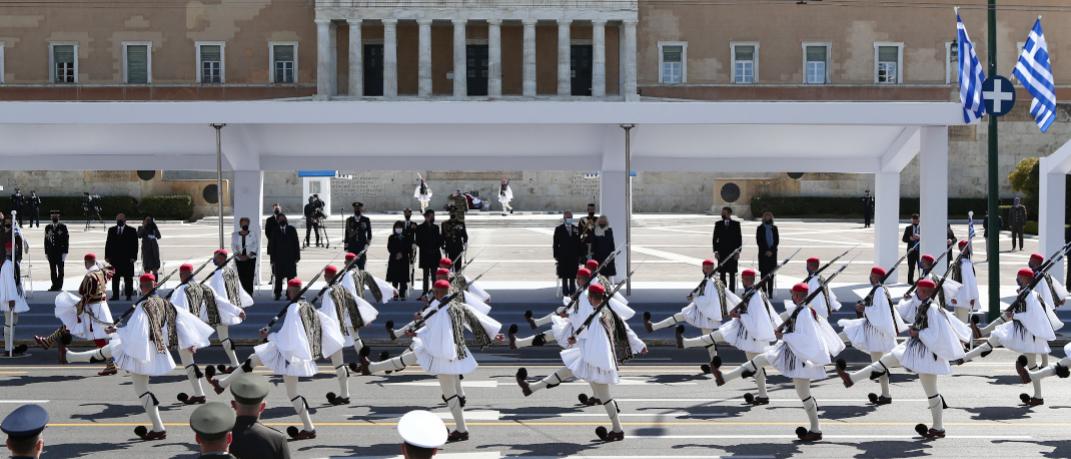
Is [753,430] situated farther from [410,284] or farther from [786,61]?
[786,61]

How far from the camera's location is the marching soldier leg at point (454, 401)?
1284 centimetres

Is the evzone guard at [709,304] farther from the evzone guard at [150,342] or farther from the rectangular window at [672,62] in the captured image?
the rectangular window at [672,62]

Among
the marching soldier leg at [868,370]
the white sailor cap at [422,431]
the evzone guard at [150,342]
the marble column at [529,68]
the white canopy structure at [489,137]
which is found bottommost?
the marching soldier leg at [868,370]

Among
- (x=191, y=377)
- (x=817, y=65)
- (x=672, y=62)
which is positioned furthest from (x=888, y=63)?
(x=191, y=377)

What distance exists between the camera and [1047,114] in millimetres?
24656

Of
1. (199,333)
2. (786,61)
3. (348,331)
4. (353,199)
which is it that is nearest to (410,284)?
(348,331)

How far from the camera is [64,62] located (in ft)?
211

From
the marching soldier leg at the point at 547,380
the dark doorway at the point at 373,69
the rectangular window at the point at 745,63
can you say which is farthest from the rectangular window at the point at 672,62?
the marching soldier leg at the point at 547,380

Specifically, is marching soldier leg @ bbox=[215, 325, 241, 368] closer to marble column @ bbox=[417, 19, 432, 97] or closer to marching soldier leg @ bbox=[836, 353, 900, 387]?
marching soldier leg @ bbox=[836, 353, 900, 387]

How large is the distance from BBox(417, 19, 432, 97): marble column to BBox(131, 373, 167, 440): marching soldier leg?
5214 cm

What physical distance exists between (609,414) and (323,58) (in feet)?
174

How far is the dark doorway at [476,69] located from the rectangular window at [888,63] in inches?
758

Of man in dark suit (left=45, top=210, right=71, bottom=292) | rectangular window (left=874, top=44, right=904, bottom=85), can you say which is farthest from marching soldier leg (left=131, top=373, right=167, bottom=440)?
rectangular window (left=874, top=44, right=904, bottom=85)

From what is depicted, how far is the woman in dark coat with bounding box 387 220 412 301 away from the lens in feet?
82.0
